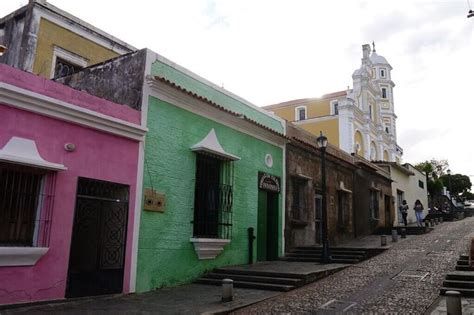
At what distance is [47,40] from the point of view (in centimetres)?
1333

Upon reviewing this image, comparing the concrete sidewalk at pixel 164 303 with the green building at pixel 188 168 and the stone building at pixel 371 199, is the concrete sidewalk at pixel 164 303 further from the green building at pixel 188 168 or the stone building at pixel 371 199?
the stone building at pixel 371 199

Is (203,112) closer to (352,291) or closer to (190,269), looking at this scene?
(190,269)

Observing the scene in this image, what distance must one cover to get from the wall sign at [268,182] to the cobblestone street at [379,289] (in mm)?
3145

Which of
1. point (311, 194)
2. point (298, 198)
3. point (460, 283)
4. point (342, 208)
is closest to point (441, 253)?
point (311, 194)

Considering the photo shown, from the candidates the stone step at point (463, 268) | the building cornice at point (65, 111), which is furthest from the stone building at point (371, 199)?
the building cornice at point (65, 111)

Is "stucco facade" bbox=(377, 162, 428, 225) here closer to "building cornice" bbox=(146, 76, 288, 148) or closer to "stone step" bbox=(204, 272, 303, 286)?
"building cornice" bbox=(146, 76, 288, 148)

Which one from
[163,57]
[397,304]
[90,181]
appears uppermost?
[163,57]

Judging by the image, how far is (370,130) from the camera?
4203 cm

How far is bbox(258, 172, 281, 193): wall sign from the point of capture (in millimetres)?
12228

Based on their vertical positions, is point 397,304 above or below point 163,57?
below

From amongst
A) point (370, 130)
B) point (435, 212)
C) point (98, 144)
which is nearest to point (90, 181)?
point (98, 144)

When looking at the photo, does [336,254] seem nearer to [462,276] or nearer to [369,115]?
[462,276]

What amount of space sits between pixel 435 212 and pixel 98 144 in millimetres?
29809

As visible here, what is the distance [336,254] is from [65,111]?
876 centimetres
